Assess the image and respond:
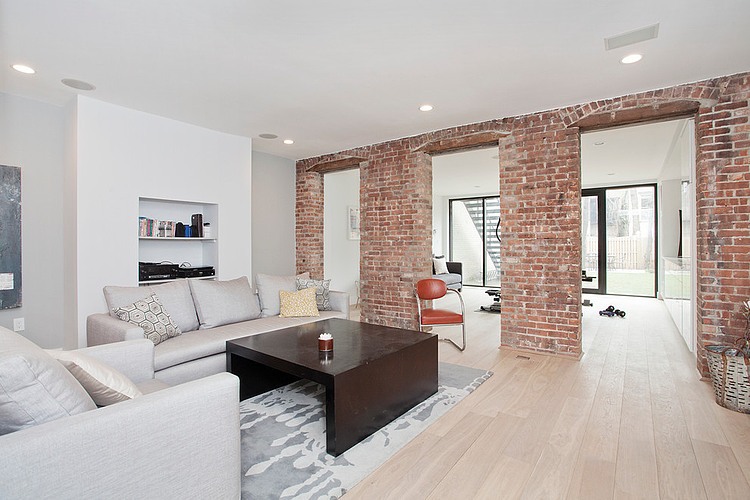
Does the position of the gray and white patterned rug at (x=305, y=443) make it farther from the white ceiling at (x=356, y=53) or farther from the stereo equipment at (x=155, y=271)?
the white ceiling at (x=356, y=53)

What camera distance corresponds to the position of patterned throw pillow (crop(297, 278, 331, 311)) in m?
4.16

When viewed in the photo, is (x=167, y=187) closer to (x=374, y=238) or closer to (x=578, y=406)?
(x=374, y=238)

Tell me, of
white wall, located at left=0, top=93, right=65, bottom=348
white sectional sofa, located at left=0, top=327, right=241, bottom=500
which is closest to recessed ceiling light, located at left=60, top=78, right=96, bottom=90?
white wall, located at left=0, top=93, right=65, bottom=348

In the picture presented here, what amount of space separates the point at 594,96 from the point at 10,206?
5495 millimetres

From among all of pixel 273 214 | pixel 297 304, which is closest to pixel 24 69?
pixel 297 304

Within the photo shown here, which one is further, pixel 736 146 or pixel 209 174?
pixel 209 174

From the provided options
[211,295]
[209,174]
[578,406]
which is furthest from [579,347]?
[209,174]

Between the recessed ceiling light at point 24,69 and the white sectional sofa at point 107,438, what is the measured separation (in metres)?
2.63

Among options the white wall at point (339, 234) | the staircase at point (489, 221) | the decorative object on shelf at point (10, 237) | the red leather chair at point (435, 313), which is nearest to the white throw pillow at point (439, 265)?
the staircase at point (489, 221)

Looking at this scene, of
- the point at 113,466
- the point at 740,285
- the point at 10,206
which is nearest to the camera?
the point at 113,466

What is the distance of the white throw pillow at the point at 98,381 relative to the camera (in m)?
1.54

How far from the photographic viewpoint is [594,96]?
11.7ft

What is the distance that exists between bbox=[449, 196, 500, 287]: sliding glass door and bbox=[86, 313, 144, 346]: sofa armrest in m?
8.84

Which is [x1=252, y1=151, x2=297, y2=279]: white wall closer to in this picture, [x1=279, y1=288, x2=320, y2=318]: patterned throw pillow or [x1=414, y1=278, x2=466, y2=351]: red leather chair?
[x1=279, y1=288, x2=320, y2=318]: patterned throw pillow
